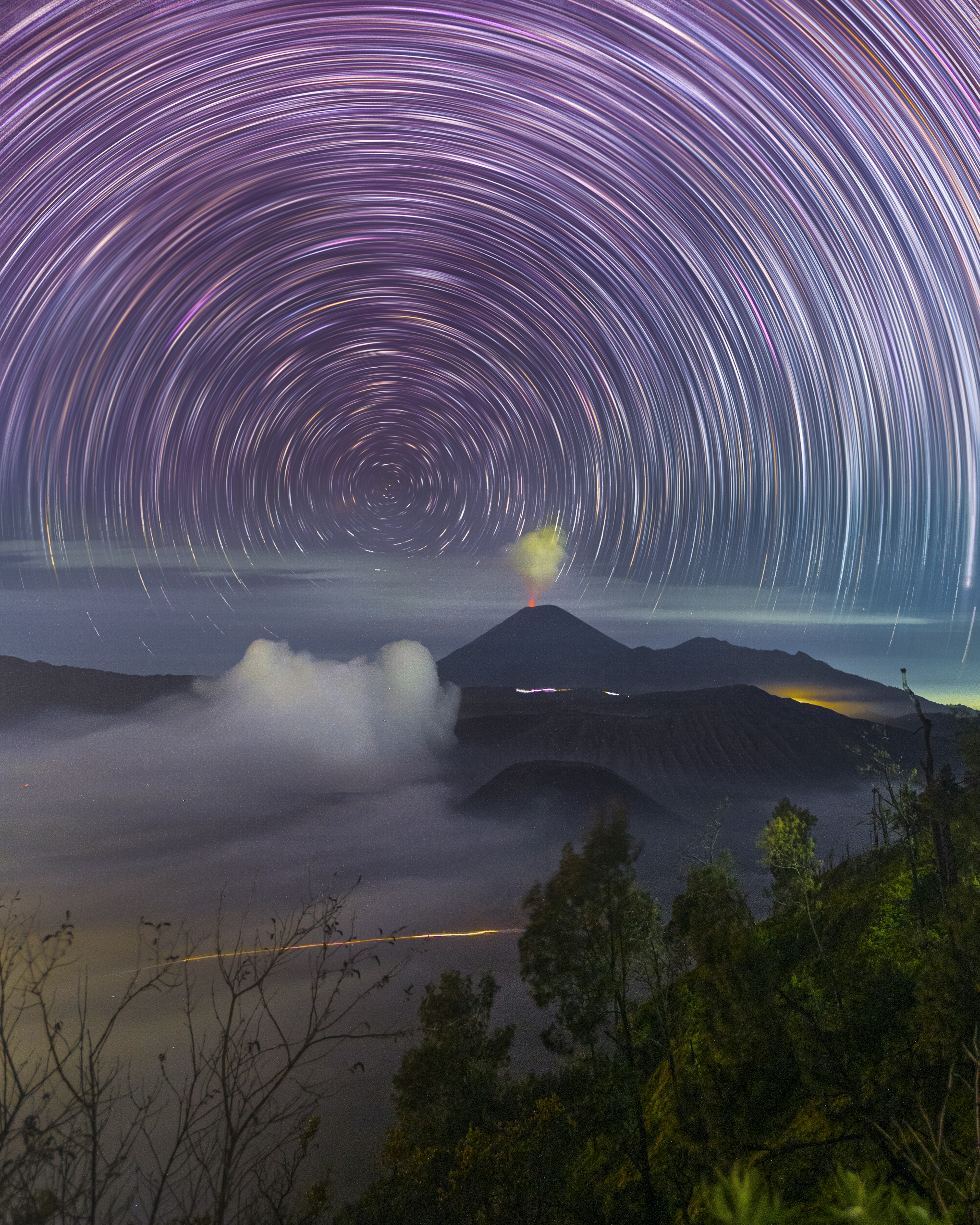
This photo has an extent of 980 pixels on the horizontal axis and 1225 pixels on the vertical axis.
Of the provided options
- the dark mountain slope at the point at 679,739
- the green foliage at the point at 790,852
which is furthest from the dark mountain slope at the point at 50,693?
the green foliage at the point at 790,852

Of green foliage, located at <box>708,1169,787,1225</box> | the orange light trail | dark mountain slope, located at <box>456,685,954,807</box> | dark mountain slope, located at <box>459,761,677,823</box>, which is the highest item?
green foliage, located at <box>708,1169,787,1225</box>

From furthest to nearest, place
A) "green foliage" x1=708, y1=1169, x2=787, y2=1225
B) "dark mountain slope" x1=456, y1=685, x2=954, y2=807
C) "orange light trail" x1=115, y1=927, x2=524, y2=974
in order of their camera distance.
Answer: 1. "dark mountain slope" x1=456, y1=685, x2=954, y2=807
2. "orange light trail" x1=115, y1=927, x2=524, y2=974
3. "green foliage" x1=708, y1=1169, x2=787, y2=1225

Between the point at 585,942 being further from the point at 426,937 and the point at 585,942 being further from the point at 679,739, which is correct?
the point at 679,739

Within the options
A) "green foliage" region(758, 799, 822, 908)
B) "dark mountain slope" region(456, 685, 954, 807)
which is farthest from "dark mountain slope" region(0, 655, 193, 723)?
"green foliage" region(758, 799, 822, 908)

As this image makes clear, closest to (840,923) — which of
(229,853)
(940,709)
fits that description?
(940,709)

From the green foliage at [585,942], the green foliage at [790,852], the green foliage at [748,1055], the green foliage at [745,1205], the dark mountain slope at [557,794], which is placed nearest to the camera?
the green foliage at [745,1205]

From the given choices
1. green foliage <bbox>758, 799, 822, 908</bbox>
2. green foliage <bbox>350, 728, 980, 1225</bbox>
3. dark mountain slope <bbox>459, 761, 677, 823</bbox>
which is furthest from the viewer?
dark mountain slope <bbox>459, 761, 677, 823</bbox>

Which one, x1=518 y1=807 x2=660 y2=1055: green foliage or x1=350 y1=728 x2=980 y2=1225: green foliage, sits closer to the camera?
x1=350 y1=728 x2=980 y2=1225: green foliage

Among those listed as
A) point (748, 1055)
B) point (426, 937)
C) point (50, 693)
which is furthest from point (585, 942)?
point (50, 693)

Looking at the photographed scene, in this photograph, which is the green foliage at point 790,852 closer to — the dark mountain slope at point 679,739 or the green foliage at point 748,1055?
the green foliage at point 748,1055

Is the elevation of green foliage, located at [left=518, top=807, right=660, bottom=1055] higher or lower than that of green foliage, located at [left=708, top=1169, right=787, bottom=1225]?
lower

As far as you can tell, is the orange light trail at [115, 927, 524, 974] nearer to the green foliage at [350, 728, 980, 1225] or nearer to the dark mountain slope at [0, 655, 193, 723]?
the green foliage at [350, 728, 980, 1225]
